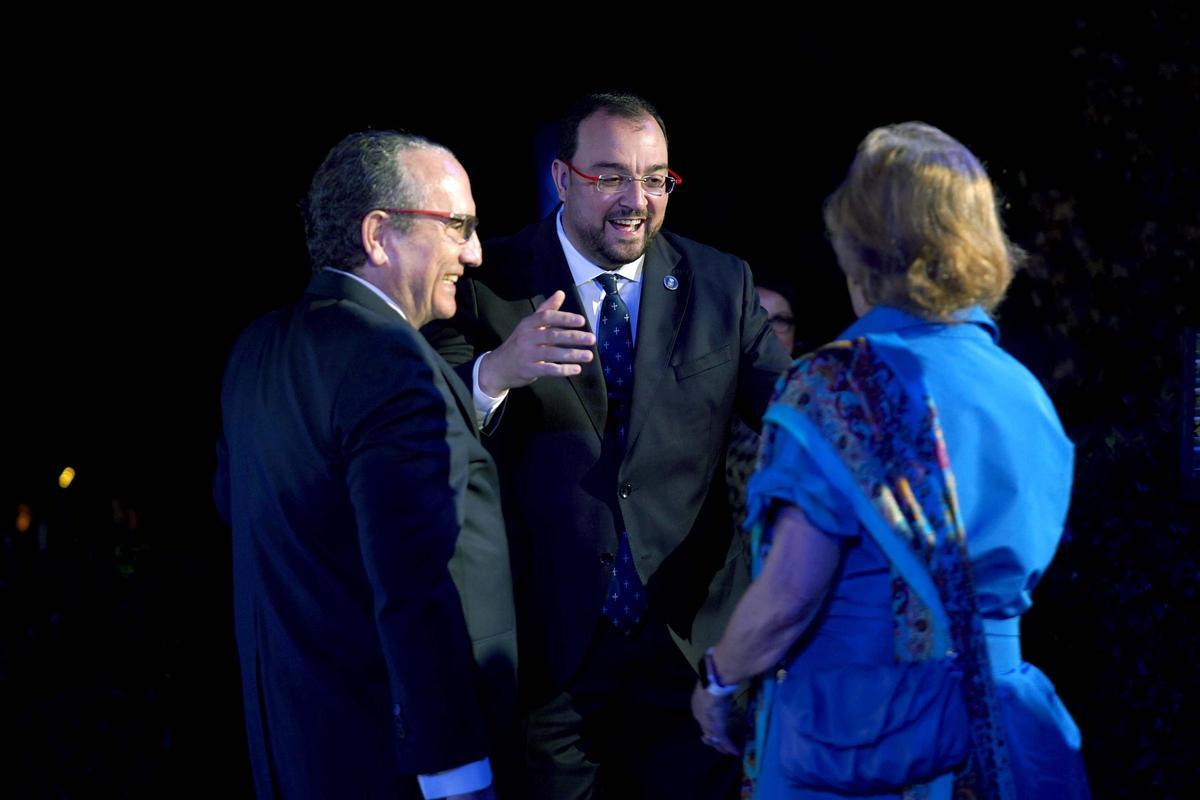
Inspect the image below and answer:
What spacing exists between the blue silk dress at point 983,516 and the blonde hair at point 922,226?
0.16 feet

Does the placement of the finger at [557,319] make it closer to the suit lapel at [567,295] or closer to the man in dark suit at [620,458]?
the man in dark suit at [620,458]

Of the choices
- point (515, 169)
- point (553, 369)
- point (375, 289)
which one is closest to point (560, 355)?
point (553, 369)

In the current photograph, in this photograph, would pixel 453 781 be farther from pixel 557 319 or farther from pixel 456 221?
pixel 456 221

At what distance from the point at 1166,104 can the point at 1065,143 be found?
0.38m

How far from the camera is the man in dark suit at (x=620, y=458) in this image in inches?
119

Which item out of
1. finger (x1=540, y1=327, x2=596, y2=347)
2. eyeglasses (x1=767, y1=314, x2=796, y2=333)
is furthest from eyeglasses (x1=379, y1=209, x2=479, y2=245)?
eyeglasses (x1=767, y1=314, x2=796, y2=333)

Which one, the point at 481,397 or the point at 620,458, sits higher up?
the point at 481,397

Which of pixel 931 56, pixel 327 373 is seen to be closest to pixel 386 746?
pixel 327 373

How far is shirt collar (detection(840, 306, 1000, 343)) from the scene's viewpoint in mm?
1990

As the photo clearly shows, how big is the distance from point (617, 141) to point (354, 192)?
2.75 ft

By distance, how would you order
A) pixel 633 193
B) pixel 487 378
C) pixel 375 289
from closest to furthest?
pixel 375 289 < pixel 487 378 < pixel 633 193

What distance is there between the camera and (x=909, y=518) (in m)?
1.89

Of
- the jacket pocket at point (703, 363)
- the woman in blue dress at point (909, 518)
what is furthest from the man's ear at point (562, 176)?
the woman in blue dress at point (909, 518)

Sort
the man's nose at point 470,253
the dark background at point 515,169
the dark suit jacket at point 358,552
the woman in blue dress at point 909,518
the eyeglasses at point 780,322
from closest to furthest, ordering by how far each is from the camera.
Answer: the woman in blue dress at point 909,518
the dark suit jacket at point 358,552
the man's nose at point 470,253
the eyeglasses at point 780,322
the dark background at point 515,169
